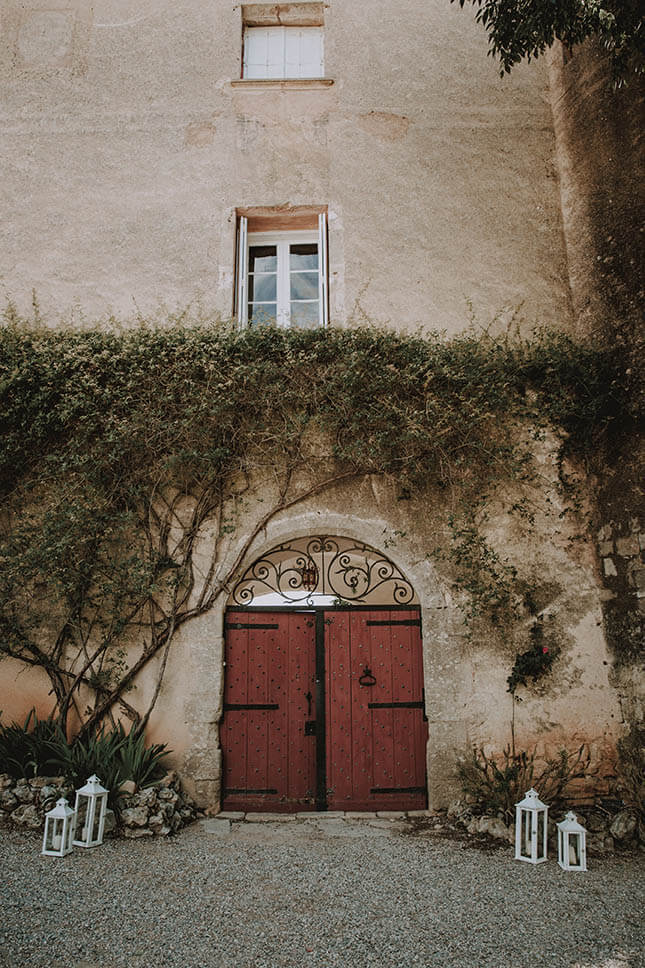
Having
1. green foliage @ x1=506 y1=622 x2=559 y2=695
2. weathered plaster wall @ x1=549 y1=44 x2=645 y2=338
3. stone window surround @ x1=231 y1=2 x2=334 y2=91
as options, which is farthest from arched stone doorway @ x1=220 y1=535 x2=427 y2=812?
stone window surround @ x1=231 y1=2 x2=334 y2=91

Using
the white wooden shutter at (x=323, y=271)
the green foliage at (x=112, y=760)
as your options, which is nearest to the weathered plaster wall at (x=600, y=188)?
the white wooden shutter at (x=323, y=271)

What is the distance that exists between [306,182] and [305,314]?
1343 mm

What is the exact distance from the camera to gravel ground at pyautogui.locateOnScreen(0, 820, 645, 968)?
275 centimetres

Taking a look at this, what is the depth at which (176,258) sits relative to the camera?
19.4 feet

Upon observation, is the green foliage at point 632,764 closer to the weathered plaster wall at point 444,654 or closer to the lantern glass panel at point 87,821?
the weathered plaster wall at point 444,654

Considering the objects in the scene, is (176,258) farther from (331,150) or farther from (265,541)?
(265,541)

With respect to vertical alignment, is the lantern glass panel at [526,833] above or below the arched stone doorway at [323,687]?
below

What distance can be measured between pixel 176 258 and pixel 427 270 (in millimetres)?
2381

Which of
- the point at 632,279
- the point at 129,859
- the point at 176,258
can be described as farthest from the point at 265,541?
the point at 632,279

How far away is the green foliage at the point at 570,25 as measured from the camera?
4.66m

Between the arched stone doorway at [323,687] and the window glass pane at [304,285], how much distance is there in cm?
246

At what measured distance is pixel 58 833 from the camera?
394 centimetres

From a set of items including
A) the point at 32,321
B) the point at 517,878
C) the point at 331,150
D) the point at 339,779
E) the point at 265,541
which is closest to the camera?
the point at 517,878

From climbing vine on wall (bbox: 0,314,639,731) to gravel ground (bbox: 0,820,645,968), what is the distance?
1310 mm
